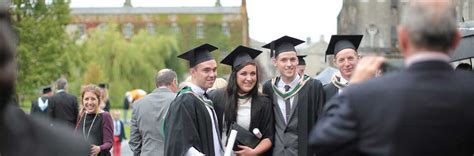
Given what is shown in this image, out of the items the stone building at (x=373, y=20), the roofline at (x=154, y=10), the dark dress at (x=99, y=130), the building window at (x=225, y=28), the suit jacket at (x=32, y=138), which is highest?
the roofline at (x=154, y=10)

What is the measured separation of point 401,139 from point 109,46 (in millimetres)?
60590

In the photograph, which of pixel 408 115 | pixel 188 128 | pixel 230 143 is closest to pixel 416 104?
pixel 408 115

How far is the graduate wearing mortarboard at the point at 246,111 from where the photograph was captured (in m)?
7.13

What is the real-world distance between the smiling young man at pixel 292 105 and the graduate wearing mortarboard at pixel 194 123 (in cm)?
60

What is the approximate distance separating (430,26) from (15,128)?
5.36ft

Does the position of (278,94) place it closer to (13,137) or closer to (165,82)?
(165,82)

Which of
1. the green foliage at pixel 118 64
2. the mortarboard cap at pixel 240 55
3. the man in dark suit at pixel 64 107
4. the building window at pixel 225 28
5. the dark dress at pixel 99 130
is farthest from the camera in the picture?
the building window at pixel 225 28

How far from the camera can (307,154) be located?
7141mm

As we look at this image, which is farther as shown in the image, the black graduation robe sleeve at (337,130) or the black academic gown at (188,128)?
the black academic gown at (188,128)

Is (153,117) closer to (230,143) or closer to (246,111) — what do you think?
(246,111)

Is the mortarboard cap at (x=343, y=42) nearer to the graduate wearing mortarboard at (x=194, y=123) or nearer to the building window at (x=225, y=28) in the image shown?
the graduate wearing mortarboard at (x=194, y=123)

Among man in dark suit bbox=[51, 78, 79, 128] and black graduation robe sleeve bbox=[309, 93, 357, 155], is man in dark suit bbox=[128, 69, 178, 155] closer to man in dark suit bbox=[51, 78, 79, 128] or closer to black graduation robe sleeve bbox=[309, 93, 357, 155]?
man in dark suit bbox=[51, 78, 79, 128]

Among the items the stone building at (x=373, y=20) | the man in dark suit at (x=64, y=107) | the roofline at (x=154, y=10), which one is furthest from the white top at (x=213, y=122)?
the roofline at (x=154, y=10)

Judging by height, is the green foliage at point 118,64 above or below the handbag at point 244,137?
above
